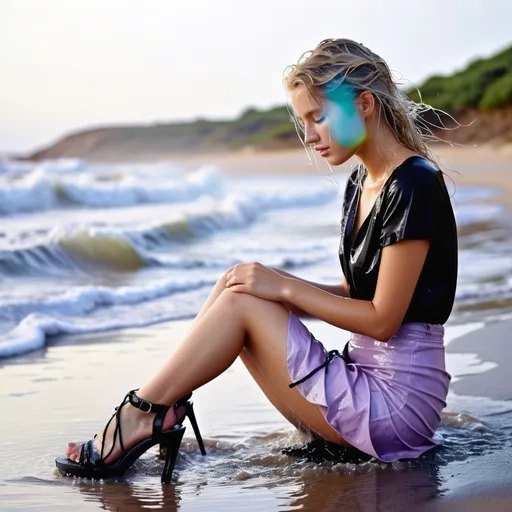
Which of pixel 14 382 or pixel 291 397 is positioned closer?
pixel 291 397

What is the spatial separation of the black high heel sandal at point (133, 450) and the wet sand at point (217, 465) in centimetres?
4

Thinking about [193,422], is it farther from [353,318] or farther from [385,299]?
[385,299]

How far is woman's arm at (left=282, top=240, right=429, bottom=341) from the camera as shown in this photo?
261 centimetres

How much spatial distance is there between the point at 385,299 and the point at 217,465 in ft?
2.34

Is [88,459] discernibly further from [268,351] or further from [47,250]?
[47,250]

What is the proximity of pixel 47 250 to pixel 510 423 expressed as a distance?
515cm

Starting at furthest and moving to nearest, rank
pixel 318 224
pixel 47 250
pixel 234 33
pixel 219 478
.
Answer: pixel 234 33
pixel 318 224
pixel 47 250
pixel 219 478

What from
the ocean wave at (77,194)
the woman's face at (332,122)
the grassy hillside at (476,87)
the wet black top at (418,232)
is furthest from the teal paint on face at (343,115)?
the grassy hillside at (476,87)

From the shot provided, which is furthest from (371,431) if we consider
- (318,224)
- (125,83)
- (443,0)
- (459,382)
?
(125,83)

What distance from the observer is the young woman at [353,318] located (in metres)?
2.65

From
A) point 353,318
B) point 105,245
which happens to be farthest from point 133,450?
point 105,245

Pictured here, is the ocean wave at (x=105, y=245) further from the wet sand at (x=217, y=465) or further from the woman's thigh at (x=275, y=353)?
the woman's thigh at (x=275, y=353)

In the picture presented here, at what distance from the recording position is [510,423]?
10.5ft

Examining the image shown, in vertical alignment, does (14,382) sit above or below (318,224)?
below
